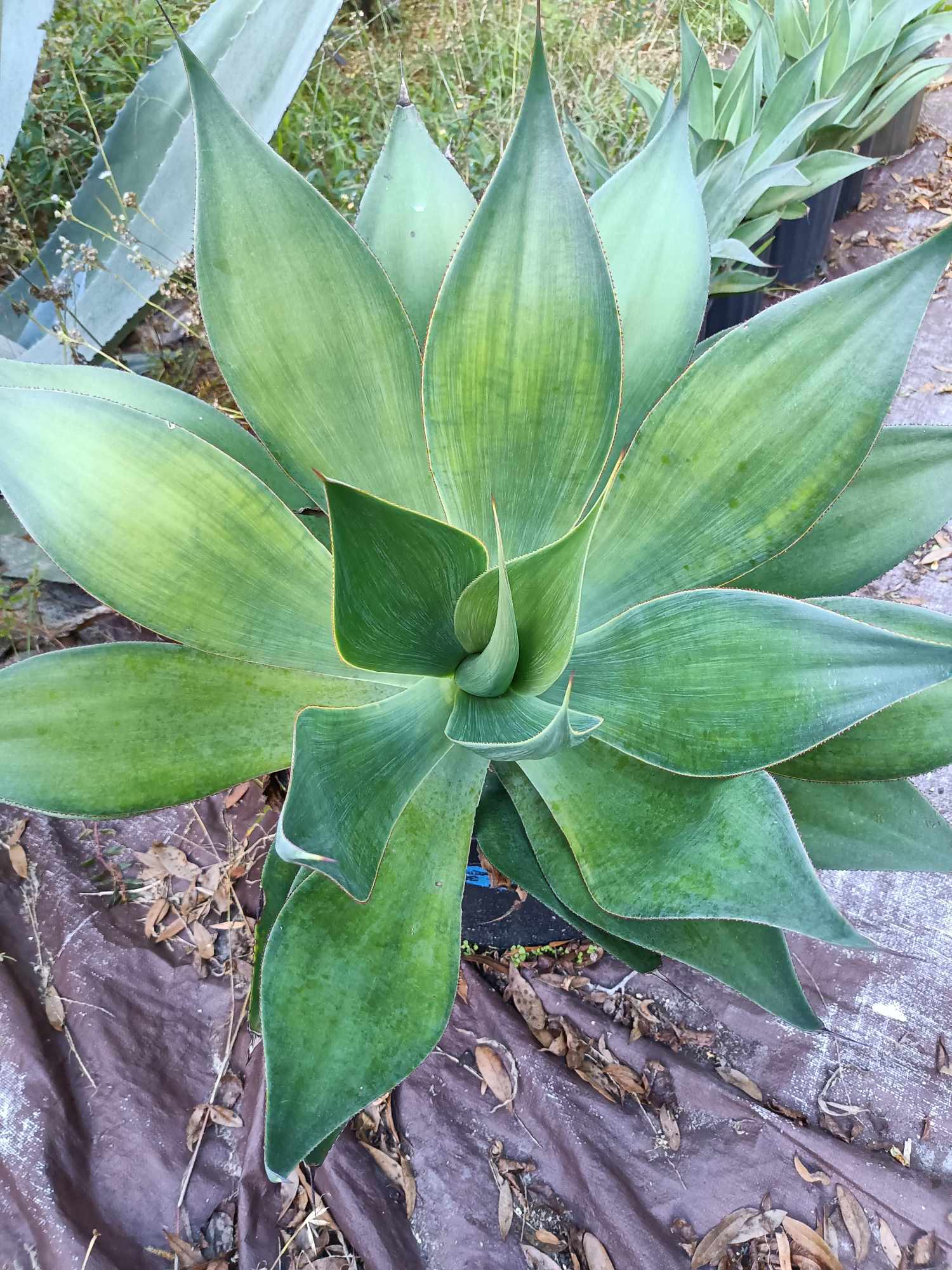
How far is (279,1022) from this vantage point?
60 cm

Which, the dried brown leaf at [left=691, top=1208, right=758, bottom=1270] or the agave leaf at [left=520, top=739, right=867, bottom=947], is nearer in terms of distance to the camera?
the agave leaf at [left=520, top=739, right=867, bottom=947]

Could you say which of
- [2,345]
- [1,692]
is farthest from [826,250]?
[1,692]

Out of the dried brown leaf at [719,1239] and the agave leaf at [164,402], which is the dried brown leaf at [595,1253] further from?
the agave leaf at [164,402]

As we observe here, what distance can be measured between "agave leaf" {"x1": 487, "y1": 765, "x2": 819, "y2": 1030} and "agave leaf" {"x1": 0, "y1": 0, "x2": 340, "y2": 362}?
110 cm

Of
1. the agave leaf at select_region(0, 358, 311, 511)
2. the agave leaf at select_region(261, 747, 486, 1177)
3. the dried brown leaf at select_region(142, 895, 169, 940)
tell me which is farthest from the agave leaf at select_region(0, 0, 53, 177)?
the agave leaf at select_region(261, 747, 486, 1177)

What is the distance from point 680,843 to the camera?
665mm

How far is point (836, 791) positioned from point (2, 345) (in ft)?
4.26

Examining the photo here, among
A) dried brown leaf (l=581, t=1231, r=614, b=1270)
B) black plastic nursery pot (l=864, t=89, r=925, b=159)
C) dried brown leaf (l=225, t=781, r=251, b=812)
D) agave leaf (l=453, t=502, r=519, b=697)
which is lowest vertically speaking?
dried brown leaf (l=581, t=1231, r=614, b=1270)

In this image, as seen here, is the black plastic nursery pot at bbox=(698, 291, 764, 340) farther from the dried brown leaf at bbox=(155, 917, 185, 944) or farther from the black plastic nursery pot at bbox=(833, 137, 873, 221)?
the dried brown leaf at bbox=(155, 917, 185, 944)

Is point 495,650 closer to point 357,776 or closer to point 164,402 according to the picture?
point 357,776

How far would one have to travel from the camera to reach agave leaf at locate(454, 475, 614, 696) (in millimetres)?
647

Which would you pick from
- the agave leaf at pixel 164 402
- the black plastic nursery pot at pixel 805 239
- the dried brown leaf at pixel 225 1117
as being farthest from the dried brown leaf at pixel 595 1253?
the black plastic nursery pot at pixel 805 239

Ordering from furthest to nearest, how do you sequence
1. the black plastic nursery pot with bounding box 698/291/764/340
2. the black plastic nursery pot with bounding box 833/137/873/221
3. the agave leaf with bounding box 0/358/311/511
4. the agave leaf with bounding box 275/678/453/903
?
the black plastic nursery pot with bounding box 833/137/873/221
the black plastic nursery pot with bounding box 698/291/764/340
the agave leaf with bounding box 0/358/311/511
the agave leaf with bounding box 275/678/453/903

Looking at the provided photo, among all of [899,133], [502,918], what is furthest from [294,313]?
[899,133]
